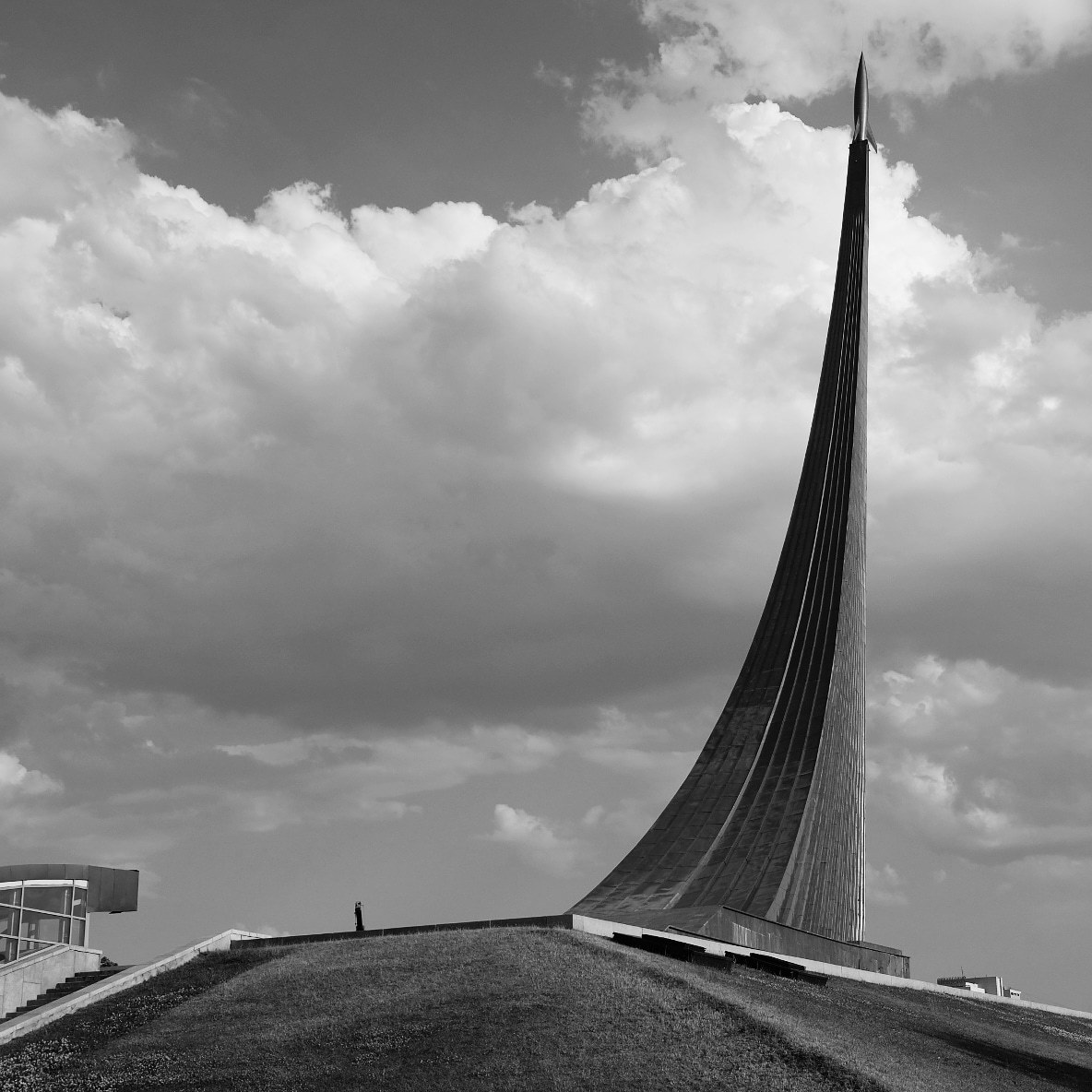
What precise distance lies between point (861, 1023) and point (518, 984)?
383 cm

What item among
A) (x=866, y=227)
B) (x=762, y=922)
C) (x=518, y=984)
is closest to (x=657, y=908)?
(x=762, y=922)

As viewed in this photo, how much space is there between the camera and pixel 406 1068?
11570 millimetres

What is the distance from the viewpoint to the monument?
83.1ft

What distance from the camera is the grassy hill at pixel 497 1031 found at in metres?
11.5

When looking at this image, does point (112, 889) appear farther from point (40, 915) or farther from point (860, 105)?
point (860, 105)

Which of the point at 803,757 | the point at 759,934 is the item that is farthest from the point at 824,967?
the point at 803,757

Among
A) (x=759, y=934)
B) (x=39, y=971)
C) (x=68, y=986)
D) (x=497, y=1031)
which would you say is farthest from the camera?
(x=759, y=934)

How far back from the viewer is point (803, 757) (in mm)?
28109

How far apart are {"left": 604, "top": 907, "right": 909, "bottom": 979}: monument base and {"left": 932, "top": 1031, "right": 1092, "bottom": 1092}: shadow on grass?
16.6 ft

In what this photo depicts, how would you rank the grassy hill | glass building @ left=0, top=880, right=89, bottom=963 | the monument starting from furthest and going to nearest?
the monument → glass building @ left=0, top=880, right=89, bottom=963 → the grassy hill

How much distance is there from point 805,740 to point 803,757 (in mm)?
449

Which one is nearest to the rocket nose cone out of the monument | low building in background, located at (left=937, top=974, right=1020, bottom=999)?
the monument

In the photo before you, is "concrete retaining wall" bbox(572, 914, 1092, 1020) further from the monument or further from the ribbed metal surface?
the ribbed metal surface

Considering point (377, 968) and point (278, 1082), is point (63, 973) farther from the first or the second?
point (278, 1082)
